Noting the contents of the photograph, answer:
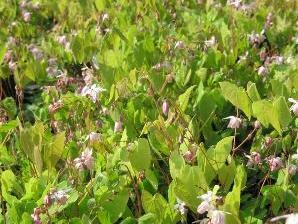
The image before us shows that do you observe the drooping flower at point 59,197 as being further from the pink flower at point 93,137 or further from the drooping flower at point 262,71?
the drooping flower at point 262,71

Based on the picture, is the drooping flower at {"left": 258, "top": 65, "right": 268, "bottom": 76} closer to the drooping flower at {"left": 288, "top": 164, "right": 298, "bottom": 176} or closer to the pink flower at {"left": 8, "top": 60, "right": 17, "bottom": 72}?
the drooping flower at {"left": 288, "top": 164, "right": 298, "bottom": 176}

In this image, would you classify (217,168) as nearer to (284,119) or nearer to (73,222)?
(284,119)

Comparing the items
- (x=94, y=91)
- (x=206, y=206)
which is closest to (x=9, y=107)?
(x=94, y=91)

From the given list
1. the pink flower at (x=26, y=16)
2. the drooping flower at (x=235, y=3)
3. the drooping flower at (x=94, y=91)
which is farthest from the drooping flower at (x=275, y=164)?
the pink flower at (x=26, y=16)

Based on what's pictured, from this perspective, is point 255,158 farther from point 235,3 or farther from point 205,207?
point 235,3

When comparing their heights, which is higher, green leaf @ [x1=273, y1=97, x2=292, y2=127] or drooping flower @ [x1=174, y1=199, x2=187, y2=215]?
green leaf @ [x1=273, y1=97, x2=292, y2=127]

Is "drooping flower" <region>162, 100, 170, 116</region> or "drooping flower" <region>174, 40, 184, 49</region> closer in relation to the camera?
"drooping flower" <region>162, 100, 170, 116</region>

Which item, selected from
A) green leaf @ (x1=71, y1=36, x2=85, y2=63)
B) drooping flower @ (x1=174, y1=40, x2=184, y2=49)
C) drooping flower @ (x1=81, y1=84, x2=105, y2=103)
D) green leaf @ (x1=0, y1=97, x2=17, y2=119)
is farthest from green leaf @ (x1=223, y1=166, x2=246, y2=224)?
green leaf @ (x1=71, y1=36, x2=85, y2=63)
